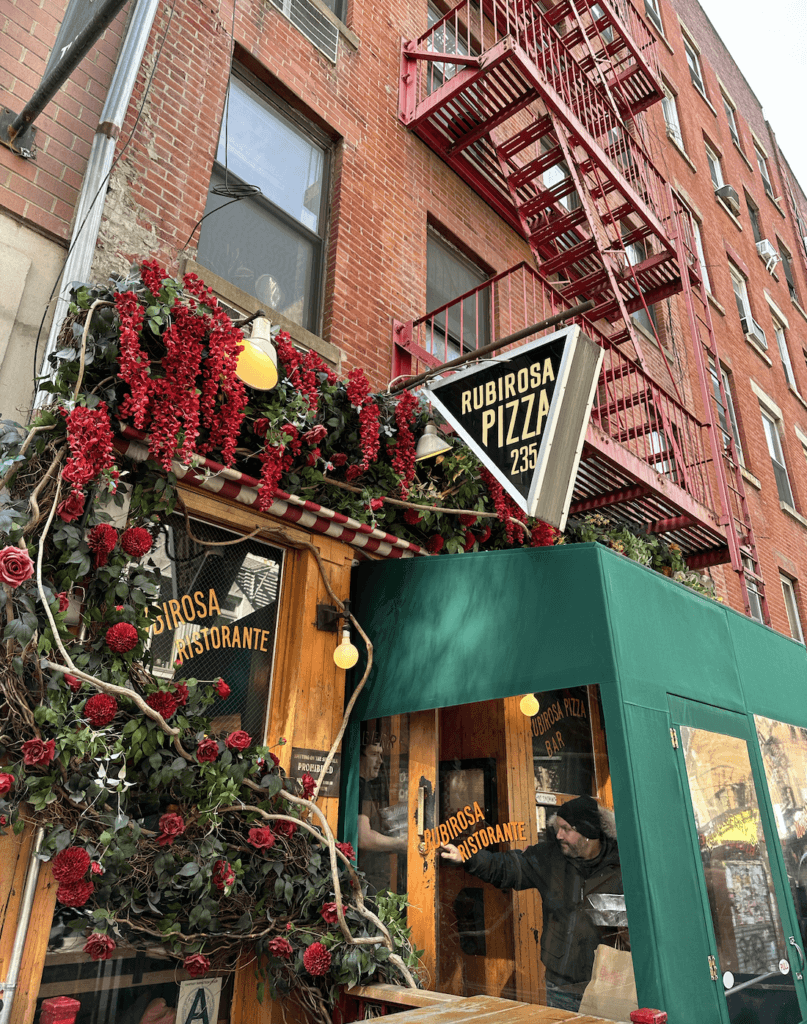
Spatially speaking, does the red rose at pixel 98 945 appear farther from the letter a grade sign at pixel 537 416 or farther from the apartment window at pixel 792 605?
the apartment window at pixel 792 605

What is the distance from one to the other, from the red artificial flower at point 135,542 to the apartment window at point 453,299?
408cm


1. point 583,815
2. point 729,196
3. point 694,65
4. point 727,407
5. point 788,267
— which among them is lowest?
point 583,815

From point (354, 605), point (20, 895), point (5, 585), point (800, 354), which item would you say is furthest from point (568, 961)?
point (800, 354)

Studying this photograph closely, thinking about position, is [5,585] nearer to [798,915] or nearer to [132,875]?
[132,875]

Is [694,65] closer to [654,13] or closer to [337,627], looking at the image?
[654,13]

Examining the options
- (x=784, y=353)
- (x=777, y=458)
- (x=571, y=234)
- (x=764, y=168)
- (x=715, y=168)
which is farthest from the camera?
(x=764, y=168)

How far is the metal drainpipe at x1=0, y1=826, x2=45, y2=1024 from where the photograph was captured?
3006 millimetres

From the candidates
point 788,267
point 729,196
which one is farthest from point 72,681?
point 788,267

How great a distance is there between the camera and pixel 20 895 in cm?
313

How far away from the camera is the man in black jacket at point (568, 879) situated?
404 cm

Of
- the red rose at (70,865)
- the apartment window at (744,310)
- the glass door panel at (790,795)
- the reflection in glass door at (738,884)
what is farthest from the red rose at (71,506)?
the apartment window at (744,310)

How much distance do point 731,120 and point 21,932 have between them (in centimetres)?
2252

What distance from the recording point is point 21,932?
3090 mm

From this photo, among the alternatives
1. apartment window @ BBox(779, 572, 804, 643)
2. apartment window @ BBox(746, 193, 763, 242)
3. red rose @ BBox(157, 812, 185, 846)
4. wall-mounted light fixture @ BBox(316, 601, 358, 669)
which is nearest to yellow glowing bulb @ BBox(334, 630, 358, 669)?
wall-mounted light fixture @ BBox(316, 601, 358, 669)
